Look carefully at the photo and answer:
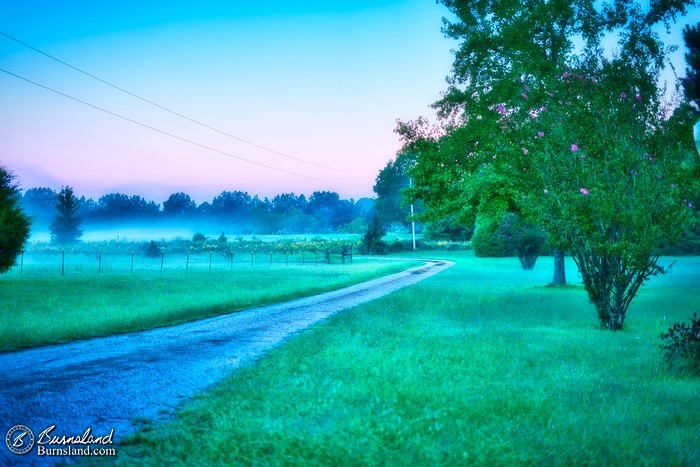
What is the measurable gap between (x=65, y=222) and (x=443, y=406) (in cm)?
11631

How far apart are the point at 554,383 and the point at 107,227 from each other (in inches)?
6003

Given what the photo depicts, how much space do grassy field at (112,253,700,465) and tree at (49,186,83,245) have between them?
10991cm

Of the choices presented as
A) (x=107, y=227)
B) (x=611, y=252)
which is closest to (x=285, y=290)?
(x=611, y=252)

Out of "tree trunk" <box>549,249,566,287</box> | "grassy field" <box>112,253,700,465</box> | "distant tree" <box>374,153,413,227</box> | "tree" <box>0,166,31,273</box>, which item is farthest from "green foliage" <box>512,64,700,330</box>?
"distant tree" <box>374,153,413,227</box>

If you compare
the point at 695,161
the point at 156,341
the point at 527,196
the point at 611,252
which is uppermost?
the point at 695,161

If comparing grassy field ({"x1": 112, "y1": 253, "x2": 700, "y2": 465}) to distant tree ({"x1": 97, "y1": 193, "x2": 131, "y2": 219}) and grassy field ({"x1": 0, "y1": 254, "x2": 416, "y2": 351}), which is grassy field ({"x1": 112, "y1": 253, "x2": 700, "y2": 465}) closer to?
grassy field ({"x1": 0, "y1": 254, "x2": 416, "y2": 351})

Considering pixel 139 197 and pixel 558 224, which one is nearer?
pixel 558 224

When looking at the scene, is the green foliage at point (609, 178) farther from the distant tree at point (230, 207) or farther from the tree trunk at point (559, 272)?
the distant tree at point (230, 207)

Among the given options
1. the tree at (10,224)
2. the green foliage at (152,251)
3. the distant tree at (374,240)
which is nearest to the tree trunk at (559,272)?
the tree at (10,224)

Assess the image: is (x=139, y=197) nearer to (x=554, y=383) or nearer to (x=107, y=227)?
(x=107, y=227)

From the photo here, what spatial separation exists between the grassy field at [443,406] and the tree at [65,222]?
110 m

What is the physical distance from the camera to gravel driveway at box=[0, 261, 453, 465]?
567cm

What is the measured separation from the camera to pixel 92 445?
493 centimetres

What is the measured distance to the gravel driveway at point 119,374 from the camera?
18.6 ft
